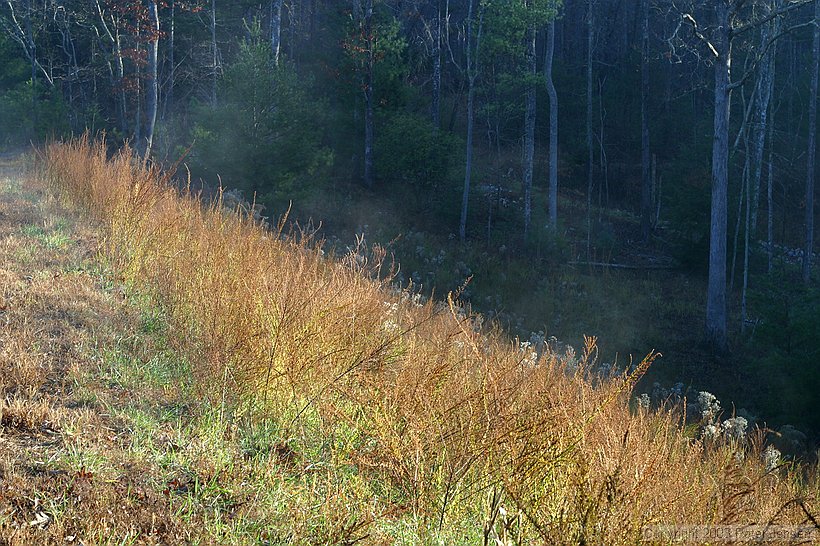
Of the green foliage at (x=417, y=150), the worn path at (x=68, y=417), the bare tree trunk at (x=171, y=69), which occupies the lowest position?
the worn path at (x=68, y=417)

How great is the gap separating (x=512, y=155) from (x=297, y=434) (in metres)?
28.8

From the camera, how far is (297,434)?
3.83m

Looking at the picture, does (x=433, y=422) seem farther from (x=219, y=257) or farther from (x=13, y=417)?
(x=219, y=257)

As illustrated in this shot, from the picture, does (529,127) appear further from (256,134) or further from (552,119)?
(256,134)

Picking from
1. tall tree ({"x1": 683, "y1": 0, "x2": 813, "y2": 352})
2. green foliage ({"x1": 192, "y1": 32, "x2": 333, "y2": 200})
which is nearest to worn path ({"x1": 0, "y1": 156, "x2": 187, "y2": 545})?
green foliage ({"x1": 192, "y1": 32, "x2": 333, "y2": 200})

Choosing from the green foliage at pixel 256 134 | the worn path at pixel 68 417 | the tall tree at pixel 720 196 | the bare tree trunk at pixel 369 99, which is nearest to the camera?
the worn path at pixel 68 417

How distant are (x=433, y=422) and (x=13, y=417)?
1.93m

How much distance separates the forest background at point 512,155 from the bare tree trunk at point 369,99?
82mm

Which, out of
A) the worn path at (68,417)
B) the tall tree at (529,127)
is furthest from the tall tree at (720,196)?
the worn path at (68,417)

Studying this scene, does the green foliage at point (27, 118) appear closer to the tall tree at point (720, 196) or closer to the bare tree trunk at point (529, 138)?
the bare tree trunk at point (529, 138)

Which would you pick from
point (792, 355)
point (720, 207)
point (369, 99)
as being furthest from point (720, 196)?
point (369, 99)

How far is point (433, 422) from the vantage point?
344 cm

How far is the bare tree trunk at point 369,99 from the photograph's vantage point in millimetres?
22938

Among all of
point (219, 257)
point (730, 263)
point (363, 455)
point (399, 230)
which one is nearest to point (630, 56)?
point (730, 263)
